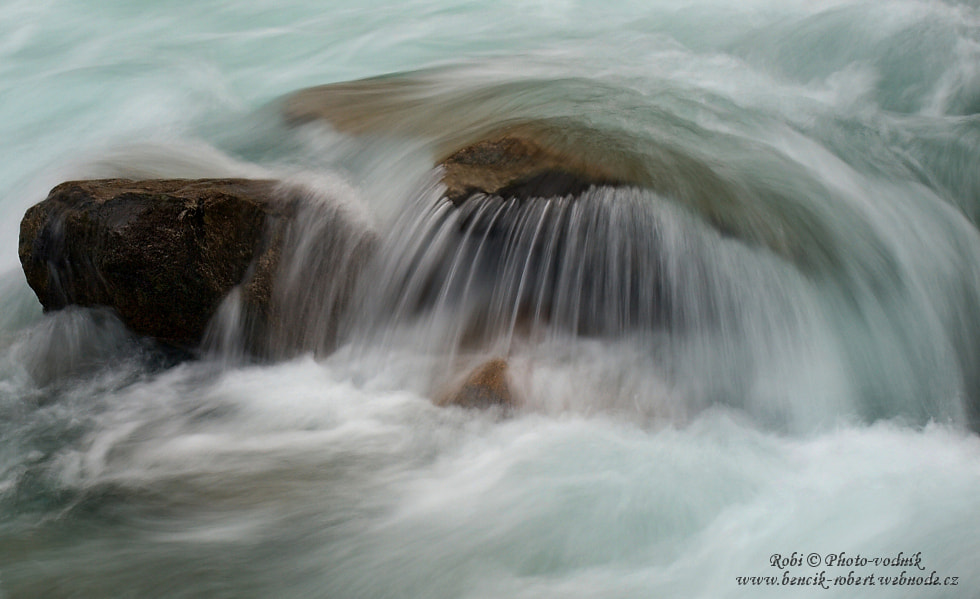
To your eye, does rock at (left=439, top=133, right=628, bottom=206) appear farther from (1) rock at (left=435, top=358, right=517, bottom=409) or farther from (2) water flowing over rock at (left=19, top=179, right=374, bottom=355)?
(1) rock at (left=435, top=358, right=517, bottom=409)

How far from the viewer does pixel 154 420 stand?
4.95m

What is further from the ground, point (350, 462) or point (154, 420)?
point (154, 420)

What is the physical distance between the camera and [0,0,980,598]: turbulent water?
13.0 feet

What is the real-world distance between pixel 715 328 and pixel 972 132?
3137 mm

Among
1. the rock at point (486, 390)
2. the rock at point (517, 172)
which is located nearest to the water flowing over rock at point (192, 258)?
the rock at point (517, 172)

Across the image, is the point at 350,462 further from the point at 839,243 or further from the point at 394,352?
the point at 839,243

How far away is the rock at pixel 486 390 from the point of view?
15.3 feet

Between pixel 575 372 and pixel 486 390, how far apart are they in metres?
0.51

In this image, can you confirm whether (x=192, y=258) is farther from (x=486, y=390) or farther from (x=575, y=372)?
(x=575, y=372)

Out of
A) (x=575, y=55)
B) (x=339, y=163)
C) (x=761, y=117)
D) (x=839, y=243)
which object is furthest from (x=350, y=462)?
(x=575, y=55)

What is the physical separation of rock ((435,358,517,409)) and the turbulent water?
0.24 feet

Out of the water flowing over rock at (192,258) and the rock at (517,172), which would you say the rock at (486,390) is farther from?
the rock at (517,172)

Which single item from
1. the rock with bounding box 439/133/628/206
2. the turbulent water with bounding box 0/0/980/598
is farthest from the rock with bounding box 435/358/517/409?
the rock with bounding box 439/133/628/206

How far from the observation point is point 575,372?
4.84m
